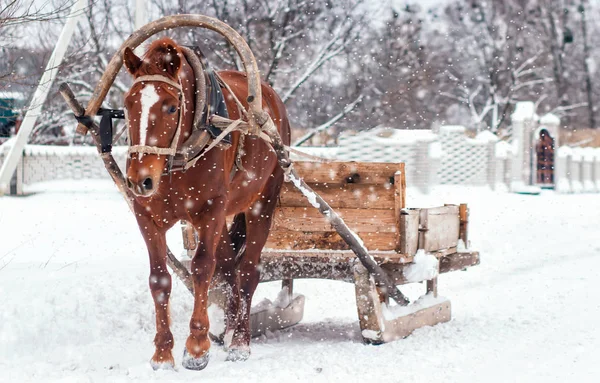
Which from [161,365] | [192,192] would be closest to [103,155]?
[192,192]

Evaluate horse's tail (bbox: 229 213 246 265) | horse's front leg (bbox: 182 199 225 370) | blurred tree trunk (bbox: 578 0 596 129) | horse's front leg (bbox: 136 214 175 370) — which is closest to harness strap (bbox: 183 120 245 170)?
horse's front leg (bbox: 182 199 225 370)

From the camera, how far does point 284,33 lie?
20.0m

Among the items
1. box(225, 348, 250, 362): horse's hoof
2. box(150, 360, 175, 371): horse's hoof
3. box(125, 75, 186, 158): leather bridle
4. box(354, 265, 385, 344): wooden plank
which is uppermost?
box(125, 75, 186, 158): leather bridle

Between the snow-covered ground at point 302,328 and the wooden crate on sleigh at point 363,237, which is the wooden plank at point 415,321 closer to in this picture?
the wooden crate on sleigh at point 363,237

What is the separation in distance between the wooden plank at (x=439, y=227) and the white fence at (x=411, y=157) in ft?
42.5

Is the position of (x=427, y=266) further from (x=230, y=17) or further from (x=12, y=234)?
(x=230, y=17)

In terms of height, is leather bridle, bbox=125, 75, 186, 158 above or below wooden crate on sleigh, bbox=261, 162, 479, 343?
above

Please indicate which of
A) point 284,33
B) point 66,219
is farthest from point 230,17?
point 66,219

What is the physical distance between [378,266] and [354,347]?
69cm

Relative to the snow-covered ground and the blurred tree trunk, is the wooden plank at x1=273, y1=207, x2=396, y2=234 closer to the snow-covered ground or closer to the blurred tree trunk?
the snow-covered ground

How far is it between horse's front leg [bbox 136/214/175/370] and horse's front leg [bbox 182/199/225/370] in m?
0.13

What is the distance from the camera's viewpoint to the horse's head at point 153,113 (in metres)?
4.35

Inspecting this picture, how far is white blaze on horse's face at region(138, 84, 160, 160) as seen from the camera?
14.4ft

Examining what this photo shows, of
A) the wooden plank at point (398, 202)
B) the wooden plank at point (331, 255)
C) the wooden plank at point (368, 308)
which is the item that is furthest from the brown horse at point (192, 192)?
the wooden plank at point (398, 202)
